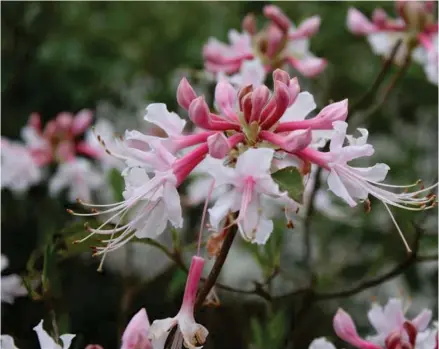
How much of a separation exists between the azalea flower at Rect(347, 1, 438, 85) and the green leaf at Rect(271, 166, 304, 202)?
0.48 metres

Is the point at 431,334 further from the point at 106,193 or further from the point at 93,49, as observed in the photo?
the point at 93,49

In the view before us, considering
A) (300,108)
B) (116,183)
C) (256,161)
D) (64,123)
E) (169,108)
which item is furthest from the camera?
(169,108)

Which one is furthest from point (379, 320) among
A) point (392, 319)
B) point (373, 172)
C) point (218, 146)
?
point (218, 146)

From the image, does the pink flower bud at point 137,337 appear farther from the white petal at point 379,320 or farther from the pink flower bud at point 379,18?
the pink flower bud at point 379,18

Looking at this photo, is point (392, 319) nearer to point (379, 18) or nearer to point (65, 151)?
point (379, 18)

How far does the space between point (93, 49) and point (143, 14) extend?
22 cm

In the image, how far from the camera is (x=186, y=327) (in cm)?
63

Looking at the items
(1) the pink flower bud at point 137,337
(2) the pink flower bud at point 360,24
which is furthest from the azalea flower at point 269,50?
(1) the pink flower bud at point 137,337

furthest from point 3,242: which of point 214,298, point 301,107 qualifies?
point 301,107

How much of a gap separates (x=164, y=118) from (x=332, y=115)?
0.50ft

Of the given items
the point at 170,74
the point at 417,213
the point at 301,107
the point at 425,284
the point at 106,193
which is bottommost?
the point at 425,284

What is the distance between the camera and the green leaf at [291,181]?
0.62m

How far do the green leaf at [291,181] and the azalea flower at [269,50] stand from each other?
42 cm

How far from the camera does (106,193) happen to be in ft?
5.18
